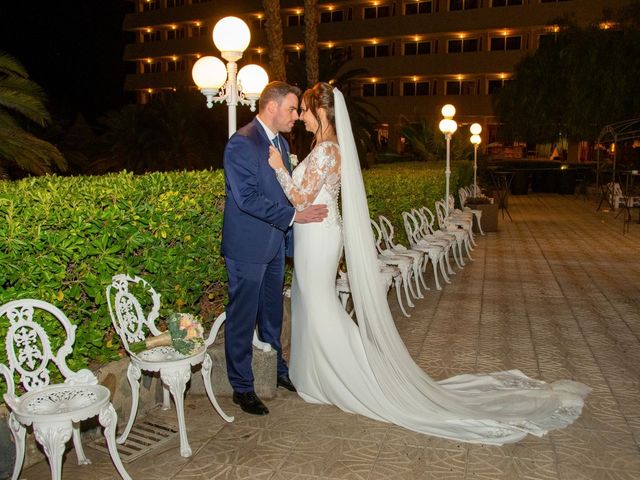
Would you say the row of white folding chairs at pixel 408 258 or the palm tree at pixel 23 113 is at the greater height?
the palm tree at pixel 23 113

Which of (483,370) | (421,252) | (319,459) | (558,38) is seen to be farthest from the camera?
(558,38)

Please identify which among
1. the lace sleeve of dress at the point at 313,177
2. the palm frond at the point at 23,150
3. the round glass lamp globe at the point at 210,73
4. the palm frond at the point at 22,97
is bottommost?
the lace sleeve of dress at the point at 313,177

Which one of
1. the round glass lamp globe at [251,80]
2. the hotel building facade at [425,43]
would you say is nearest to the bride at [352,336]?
the round glass lamp globe at [251,80]

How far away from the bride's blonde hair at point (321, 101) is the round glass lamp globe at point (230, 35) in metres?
2.00

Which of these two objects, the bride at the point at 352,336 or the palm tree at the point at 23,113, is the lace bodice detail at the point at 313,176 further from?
the palm tree at the point at 23,113

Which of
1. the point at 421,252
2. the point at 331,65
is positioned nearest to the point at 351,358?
the point at 421,252

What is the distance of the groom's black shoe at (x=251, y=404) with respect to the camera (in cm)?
440

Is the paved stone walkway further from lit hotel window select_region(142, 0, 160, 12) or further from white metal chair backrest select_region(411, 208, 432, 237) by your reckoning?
lit hotel window select_region(142, 0, 160, 12)

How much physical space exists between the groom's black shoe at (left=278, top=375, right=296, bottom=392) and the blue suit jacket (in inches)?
40.6

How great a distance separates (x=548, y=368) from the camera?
5.48 meters

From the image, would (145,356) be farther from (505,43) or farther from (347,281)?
(505,43)

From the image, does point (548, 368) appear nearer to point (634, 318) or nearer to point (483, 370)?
point (483, 370)

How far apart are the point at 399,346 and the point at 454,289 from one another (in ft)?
14.7

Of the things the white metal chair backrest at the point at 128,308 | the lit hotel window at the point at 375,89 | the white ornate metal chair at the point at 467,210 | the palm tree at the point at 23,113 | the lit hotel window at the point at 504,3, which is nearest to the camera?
the white metal chair backrest at the point at 128,308
